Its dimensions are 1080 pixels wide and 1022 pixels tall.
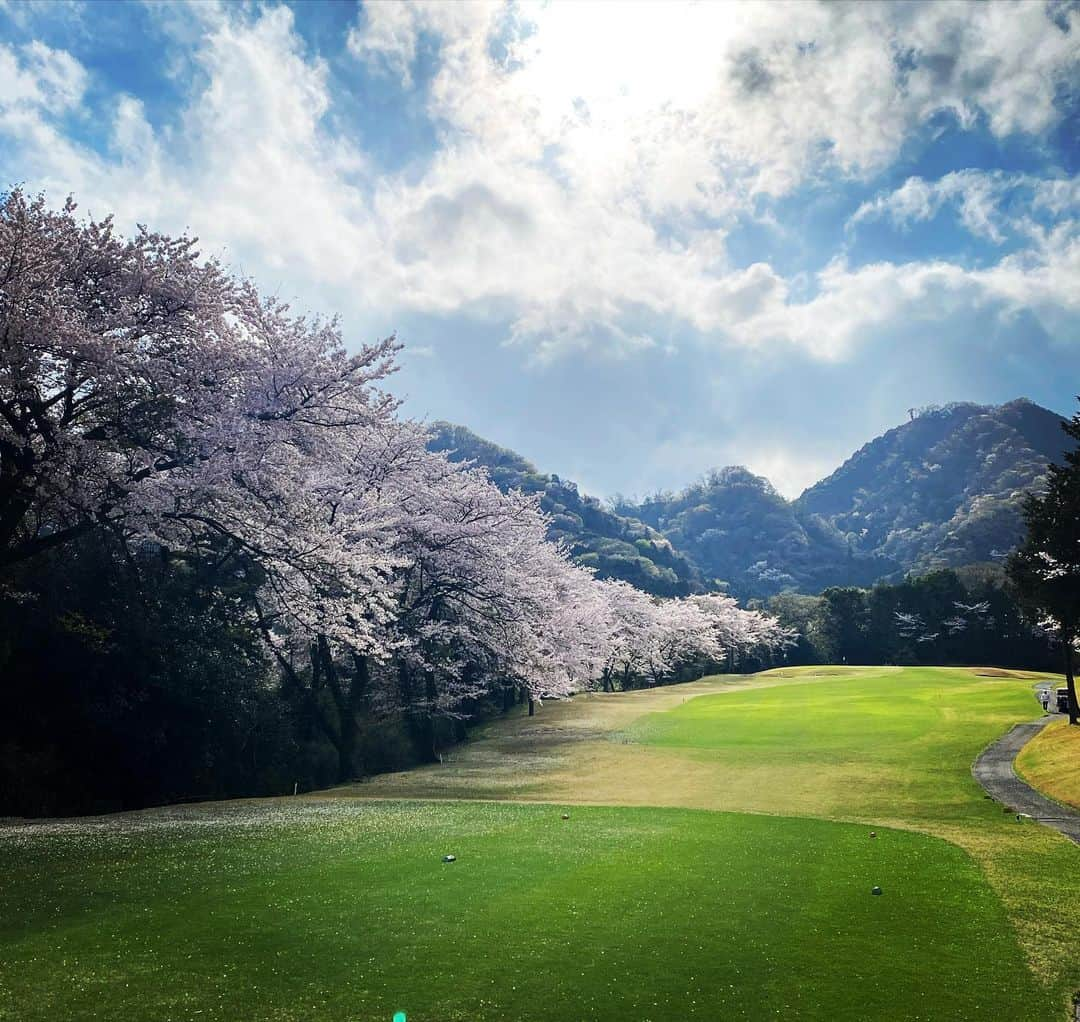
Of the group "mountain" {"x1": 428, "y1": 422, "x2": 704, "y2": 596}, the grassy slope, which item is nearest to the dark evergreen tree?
the grassy slope

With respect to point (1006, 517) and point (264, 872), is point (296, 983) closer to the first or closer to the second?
point (264, 872)

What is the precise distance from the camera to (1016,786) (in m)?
21.8

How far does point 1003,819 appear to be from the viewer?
695 inches

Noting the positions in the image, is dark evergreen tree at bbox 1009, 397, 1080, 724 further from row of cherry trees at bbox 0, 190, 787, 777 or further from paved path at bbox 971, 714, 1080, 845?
row of cherry trees at bbox 0, 190, 787, 777

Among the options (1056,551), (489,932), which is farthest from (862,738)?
(489,932)

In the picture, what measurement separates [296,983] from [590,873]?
4.94 meters

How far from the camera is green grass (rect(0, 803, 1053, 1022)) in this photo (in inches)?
236

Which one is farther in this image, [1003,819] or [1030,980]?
[1003,819]

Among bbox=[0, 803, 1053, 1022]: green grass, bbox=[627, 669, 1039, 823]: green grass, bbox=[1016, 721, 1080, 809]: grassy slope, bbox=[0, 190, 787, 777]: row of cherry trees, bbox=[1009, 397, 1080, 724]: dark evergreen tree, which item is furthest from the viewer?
bbox=[1009, 397, 1080, 724]: dark evergreen tree

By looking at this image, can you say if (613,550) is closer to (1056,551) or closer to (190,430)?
(1056,551)

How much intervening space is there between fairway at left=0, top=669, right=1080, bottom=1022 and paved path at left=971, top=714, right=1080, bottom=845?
88cm

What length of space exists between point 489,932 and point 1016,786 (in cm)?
2049

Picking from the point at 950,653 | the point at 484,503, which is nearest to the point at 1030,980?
the point at 484,503

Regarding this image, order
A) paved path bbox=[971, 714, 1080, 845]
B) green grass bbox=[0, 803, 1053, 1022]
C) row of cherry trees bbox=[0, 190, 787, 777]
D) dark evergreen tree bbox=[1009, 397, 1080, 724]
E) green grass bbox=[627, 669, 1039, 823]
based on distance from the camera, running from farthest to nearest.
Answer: dark evergreen tree bbox=[1009, 397, 1080, 724] < green grass bbox=[627, 669, 1039, 823] < paved path bbox=[971, 714, 1080, 845] < row of cherry trees bbox=[0, 190, 787, 777] < green grass bbox=[0, 803, 1053, 1022]
